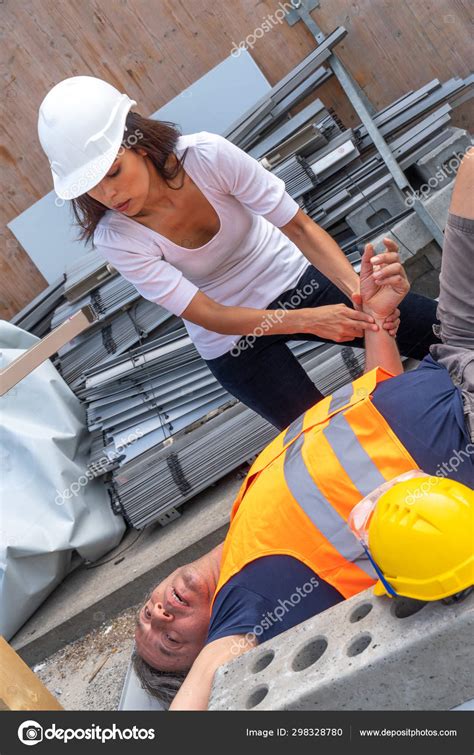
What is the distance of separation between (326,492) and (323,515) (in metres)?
0.07

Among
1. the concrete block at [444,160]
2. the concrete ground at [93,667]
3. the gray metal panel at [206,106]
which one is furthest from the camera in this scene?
the gray metal panel at [206,106]

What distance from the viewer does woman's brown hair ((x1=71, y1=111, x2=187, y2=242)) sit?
9.40 ft

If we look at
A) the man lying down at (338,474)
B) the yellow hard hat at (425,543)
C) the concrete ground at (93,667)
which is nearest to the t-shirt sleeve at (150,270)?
the man lying down at (338,474)

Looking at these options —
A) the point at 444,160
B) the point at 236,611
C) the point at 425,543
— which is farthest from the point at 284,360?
the point at 444,160

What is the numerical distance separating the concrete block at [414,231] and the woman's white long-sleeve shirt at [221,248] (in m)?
1.39

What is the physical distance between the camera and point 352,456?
252 centimetres

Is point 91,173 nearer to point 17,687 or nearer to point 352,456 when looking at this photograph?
point 352,456

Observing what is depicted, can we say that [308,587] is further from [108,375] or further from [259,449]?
[108,375]

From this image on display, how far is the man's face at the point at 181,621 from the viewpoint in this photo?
2939 mm

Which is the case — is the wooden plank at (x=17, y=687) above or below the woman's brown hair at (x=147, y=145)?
below

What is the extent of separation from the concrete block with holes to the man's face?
78cm

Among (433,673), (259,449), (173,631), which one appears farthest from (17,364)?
(433,673)

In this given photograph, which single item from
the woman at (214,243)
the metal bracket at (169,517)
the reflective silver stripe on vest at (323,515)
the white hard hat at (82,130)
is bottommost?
the metal bracket at (169,517)

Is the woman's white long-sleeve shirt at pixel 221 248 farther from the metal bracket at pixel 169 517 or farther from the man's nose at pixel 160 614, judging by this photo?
the metal bracket at pixel 169 517
